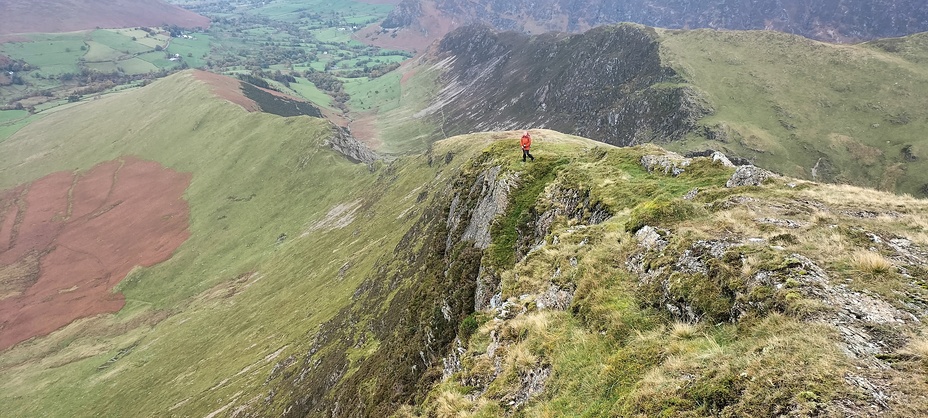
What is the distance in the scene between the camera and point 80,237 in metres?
157

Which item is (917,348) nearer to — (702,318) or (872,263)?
(872,263)

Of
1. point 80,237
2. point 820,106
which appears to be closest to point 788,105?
point 820,106

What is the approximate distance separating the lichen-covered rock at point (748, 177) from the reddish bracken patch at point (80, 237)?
152441mm

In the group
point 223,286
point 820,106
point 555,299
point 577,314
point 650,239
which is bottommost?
point 223,286

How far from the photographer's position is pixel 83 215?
168500 millimetres

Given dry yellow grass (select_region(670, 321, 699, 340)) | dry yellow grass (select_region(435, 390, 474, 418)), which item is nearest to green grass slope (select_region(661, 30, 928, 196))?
dry yellow grass (select_region(670, 321, 699, 340))

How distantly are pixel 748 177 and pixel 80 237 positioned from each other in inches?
8076

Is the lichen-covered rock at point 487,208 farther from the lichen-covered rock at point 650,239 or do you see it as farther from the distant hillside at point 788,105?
the distant hillside at point 788,105

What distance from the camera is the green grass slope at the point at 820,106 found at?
12238 centimetres

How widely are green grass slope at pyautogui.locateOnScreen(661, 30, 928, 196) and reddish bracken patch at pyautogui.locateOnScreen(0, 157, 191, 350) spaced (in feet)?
613

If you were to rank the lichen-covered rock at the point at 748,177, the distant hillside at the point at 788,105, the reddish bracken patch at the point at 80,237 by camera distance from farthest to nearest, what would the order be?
the reddish bracken patch at the point at 80,237, the distant hillside at the point at 788,105, the lichen-covered rock at the point at 748,177

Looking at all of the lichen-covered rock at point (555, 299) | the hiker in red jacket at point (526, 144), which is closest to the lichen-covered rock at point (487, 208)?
the hiker in red jacket at point (526, 144)

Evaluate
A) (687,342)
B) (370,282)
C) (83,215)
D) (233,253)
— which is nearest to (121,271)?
(233,253)

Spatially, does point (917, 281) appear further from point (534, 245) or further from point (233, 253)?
point (233, 253)
